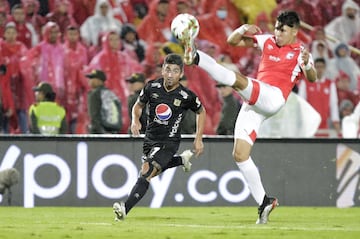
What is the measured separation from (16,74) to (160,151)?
6.11 meters

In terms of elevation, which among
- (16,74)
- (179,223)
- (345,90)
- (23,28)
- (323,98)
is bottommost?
(179,223)

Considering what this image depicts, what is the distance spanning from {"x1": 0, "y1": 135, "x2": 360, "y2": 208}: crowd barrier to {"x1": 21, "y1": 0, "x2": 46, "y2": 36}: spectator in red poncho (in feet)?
10.8

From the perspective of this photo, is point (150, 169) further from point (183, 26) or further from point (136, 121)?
point (183, 26)

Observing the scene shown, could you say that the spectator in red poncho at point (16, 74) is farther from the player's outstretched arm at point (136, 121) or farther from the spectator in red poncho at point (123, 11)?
the player's outstretched arm at point (136, 121)

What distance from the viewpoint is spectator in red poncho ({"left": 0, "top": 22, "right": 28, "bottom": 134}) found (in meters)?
17.9

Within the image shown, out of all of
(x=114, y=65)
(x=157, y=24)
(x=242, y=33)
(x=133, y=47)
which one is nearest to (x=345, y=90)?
(x=157, y=24)

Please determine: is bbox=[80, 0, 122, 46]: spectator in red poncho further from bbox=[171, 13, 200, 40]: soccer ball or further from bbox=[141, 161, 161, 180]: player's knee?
bbox=[171, 13, 200, 40]: soccer ball

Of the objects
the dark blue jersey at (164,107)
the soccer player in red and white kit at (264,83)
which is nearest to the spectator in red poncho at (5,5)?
the dark blue jersey at (164,107)

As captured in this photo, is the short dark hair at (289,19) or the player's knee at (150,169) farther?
the short dark hair at (289,19)

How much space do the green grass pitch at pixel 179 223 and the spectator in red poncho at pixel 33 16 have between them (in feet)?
14.1

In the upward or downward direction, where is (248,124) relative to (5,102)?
downward

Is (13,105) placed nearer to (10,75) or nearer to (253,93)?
(10,75)

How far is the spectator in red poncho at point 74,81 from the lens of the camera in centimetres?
1827

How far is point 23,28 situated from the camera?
18.8 meters
